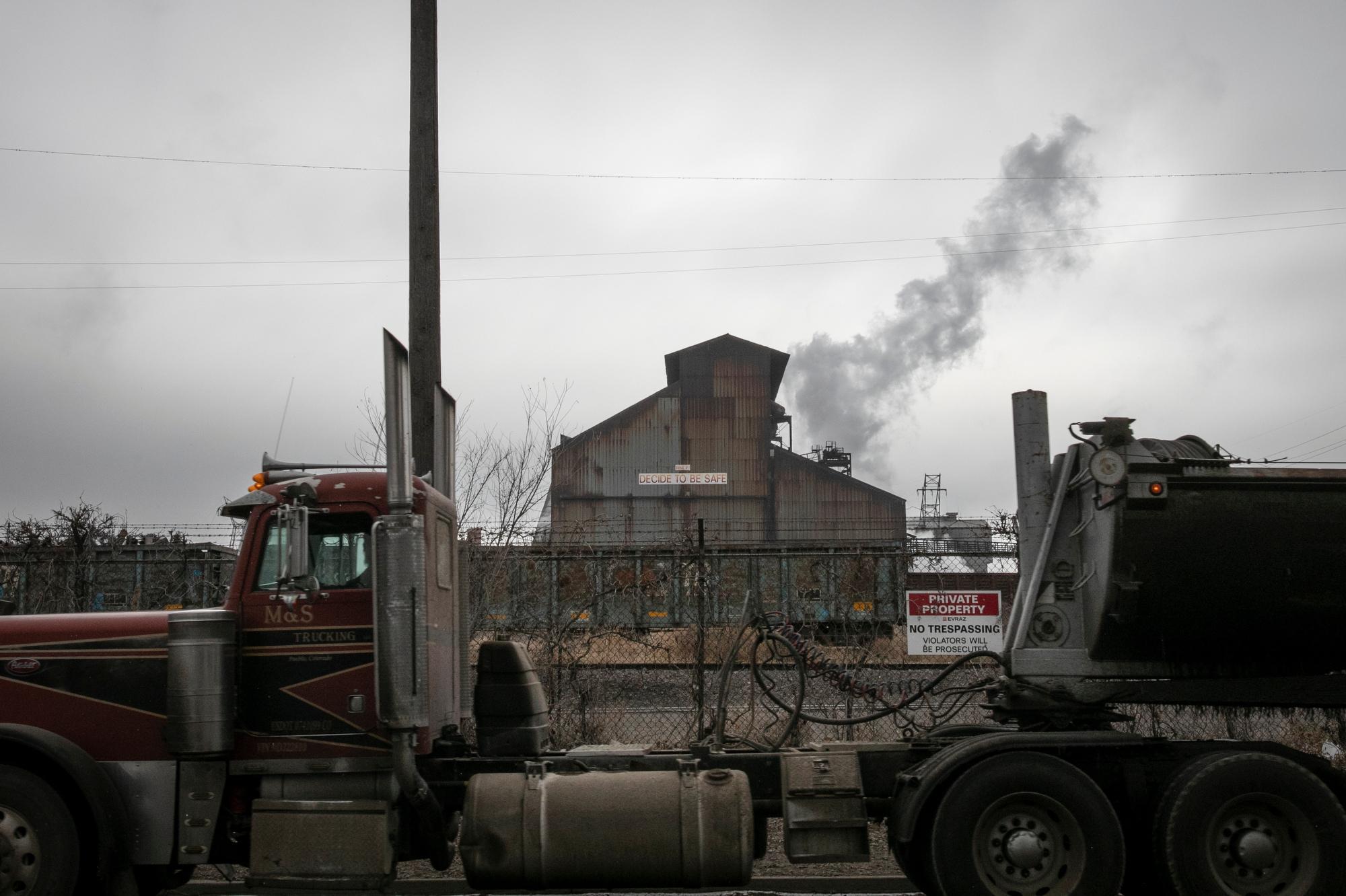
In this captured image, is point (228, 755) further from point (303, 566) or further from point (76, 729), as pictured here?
point (303, 566)

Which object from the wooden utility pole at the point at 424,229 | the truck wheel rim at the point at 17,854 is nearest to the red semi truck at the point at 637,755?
the truck wheel rim at the point at 17,854

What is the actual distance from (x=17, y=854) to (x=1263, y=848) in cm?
666

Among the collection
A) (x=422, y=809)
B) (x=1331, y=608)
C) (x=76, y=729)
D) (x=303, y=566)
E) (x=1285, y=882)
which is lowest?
(x=1285, y=882)

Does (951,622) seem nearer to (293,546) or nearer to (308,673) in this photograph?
(308,673)

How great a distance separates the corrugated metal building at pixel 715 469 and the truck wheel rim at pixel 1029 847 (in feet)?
123

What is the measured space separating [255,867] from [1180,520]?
17.9ft

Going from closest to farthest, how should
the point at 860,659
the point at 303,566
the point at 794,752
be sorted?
the point at 303,566 < the point at 794,752 < the point at 860,659

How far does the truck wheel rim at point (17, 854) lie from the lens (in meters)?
5.87

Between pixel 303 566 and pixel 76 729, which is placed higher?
pixel 303 566

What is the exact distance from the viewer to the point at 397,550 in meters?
6.11

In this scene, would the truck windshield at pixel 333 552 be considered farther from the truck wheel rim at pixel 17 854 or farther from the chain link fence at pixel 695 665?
the chain link fence at pixel 695 665

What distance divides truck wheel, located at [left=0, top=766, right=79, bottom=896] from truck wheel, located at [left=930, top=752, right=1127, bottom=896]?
15.3 feet

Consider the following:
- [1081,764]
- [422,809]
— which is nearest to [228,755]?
[422,809]

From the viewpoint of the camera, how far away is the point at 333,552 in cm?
657
